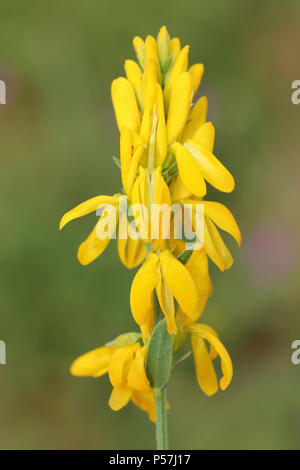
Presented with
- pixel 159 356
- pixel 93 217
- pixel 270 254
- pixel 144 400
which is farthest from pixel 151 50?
pixel 270 254

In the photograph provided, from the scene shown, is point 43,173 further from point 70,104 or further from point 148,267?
point 148,267

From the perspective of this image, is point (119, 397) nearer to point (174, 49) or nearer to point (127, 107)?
point (127, 107)

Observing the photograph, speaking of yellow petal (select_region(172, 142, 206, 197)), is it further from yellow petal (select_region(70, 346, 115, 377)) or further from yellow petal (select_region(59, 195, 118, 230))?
yellow petal (select_region(70, 346, 115, 377))

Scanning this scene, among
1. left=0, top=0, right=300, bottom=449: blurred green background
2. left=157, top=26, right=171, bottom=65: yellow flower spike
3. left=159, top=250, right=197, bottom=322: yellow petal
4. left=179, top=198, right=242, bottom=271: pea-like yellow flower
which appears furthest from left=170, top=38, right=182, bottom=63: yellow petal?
left=0, top=0, right=300, bottom=449: blurred green background

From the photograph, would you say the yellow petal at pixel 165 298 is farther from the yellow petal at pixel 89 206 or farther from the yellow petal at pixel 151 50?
the yellow petal at pixel 151 50

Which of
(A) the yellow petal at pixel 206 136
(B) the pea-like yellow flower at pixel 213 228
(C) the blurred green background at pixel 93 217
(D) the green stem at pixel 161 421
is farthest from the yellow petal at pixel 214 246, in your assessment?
(C) the blurred green background at pixel 93 217

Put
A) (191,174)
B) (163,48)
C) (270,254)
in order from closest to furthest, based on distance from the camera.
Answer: (191,174) → (163,48) → (270,254)
